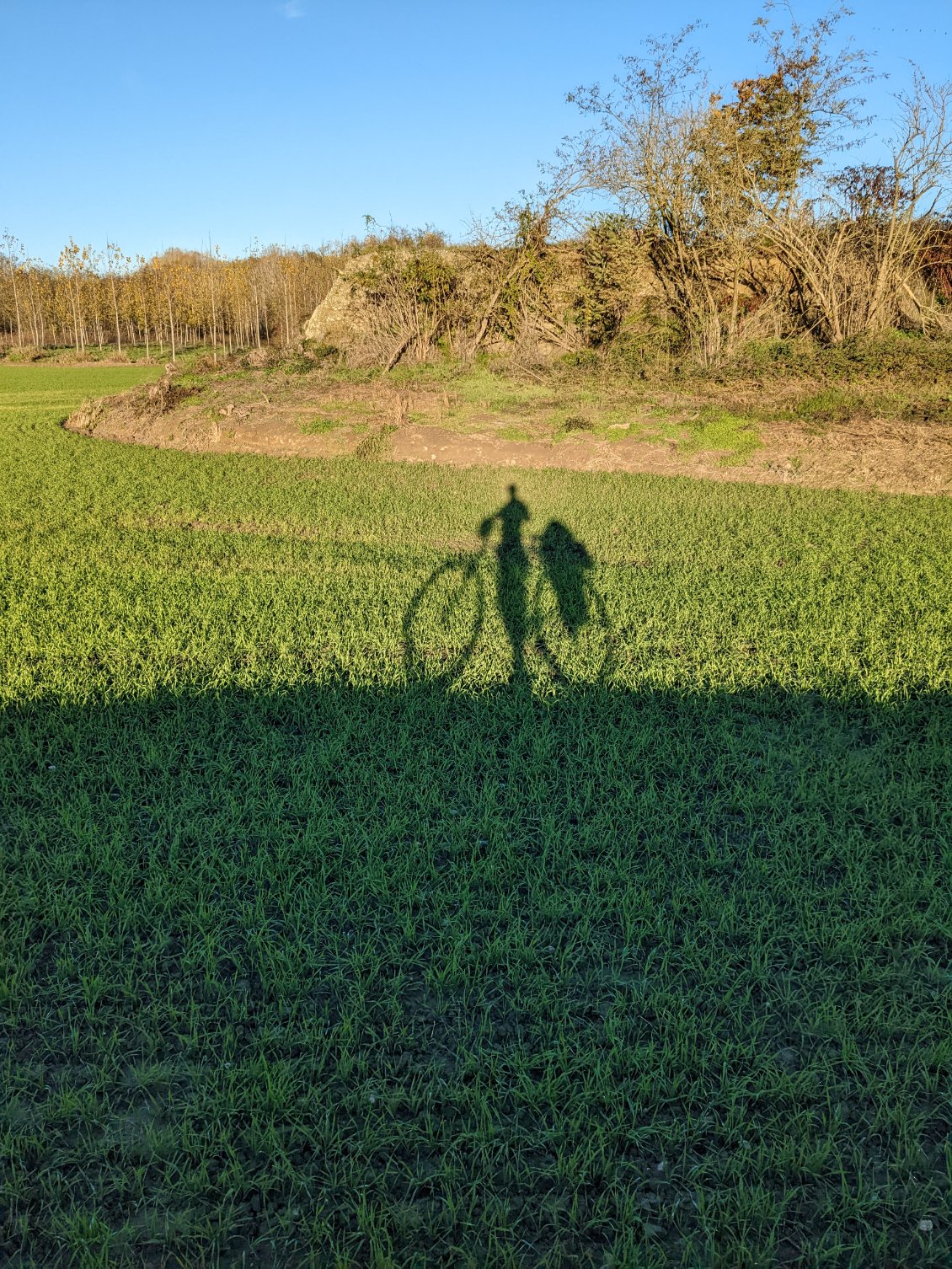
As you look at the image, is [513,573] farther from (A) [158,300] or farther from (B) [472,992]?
(A) [158,300]

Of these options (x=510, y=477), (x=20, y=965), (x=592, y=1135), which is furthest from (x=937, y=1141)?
(x=510, y=477)

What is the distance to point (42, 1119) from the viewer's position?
2027 millimetres

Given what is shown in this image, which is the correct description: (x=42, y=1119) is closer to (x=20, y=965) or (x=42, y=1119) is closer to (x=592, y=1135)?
(x=20, y=965)

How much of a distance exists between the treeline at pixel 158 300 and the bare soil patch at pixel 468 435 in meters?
35.0

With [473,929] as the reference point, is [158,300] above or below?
above

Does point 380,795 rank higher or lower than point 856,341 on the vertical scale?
lower

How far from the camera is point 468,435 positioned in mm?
13758

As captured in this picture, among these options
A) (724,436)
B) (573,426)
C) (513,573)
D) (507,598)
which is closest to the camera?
(507,598)

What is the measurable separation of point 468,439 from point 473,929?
1176 cm

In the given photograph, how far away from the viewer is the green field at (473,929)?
6.08 ft

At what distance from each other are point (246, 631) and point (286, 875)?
2.78 metres

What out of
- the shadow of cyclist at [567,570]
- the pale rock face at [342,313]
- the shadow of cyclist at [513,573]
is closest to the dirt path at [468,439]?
the shadow of cyclist at [513,573]

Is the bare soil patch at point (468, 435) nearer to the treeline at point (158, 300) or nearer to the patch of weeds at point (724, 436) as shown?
the patch of weeds at point (724, 436)

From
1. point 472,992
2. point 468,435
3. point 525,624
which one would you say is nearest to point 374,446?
point 468,435
